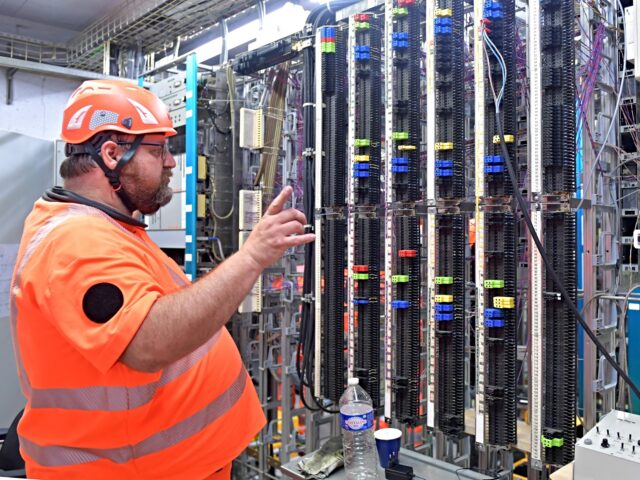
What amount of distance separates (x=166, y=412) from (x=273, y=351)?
2.03 meters

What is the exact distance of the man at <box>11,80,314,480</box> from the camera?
111cm

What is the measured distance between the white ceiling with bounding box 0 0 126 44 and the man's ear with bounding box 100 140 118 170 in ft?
9.16

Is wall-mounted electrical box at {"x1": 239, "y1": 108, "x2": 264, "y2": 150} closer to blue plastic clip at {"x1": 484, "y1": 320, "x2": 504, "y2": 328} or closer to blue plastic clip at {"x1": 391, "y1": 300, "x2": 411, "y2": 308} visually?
blue plastic clip at {"x1": 391, "y1": 300, "x2": 411, "y2": 308}

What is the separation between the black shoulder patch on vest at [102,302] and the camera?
1111 mm

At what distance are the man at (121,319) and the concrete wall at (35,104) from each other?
333 cm

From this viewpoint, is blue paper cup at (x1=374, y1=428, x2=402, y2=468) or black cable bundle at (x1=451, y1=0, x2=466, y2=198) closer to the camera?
blue paper cup at (x1=374, y1=428, x2=402, y2=468)

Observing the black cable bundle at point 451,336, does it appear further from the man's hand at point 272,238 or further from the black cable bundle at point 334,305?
the man's hand at point 272,238

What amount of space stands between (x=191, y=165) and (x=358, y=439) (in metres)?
1.86

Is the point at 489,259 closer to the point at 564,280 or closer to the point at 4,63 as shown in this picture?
the point at 564,280

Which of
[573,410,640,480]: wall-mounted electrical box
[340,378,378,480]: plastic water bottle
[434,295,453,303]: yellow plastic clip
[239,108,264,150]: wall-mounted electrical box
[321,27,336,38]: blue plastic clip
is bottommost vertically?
[340,378,378,480]: plastic water bottle

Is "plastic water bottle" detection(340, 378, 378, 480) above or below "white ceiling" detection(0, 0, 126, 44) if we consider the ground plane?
below

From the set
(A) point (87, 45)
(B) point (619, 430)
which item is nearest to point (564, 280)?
(B) point (619, 430)

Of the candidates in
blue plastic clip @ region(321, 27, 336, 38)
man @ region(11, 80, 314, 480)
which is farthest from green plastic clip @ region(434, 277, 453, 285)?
blue plastic clip @ region(321, 27, 336, 38)

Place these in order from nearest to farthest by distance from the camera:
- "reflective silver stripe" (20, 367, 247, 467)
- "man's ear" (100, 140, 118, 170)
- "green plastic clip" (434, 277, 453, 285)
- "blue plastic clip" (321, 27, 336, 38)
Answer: "reflective silver stripe" (20, 367, 247, 467) → "man's ear" (100, 140, 118, 170) → "green plastic clip" (434, 277, 453, 285) → "blue plastic clip" (321, 27, 336, 38)
